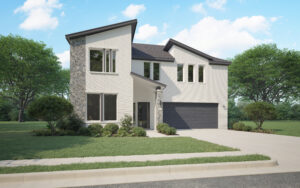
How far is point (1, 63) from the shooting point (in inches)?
1086

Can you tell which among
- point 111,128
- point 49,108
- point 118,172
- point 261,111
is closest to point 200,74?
point 261,111

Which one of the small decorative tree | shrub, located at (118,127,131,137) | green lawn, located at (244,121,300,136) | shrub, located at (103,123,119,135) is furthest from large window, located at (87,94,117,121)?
green lawn, located at (244,121,300,136)

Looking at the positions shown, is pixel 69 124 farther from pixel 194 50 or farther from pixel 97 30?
pixel 194 50

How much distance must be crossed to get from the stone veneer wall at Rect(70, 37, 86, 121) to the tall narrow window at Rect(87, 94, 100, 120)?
37 centimetres

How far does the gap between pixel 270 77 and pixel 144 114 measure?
32.0 metres

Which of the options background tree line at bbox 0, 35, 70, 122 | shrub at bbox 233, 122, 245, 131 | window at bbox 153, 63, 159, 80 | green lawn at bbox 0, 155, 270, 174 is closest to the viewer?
green lawn at bbox 0, 155, 270, 174

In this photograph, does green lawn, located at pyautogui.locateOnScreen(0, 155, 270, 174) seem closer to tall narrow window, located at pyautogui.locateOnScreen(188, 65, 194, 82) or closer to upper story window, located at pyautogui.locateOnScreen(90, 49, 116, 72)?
upper story window, located at pyautogui.locateOnScreen(90, 49, 116, 72)

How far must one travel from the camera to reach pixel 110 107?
14008mm

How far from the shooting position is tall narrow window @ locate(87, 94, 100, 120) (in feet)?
44.8

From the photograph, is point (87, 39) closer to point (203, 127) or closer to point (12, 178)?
point (12, 178)

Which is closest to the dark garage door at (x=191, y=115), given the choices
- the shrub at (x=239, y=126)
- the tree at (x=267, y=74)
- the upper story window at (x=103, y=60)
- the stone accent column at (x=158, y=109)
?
the shrub at (x=239, y=126)

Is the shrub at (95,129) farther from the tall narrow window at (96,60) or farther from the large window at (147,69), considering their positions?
the large window at (147,69)

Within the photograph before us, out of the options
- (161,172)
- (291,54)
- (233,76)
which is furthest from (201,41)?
(161,172)

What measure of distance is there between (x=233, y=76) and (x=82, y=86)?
36.5m
